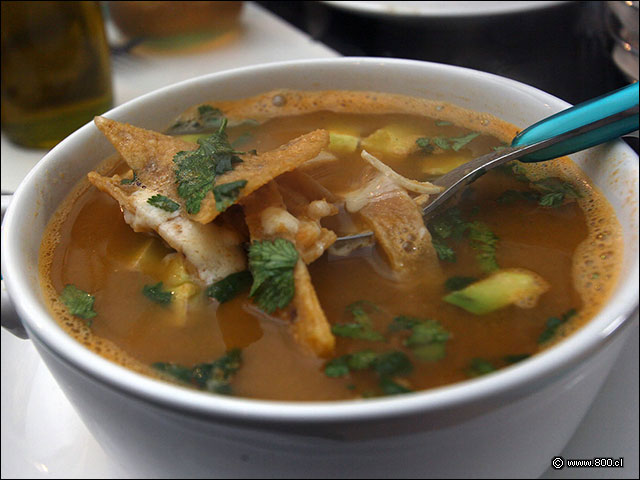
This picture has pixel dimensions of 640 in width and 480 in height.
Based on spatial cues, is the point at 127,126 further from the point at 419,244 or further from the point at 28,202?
the point at 419,244

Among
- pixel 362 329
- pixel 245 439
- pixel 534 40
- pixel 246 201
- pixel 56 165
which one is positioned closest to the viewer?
pixel 245 439

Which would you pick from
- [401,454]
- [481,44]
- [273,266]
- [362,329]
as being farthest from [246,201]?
[481,44]

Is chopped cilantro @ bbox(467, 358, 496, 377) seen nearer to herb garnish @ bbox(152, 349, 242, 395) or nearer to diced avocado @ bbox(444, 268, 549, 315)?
diced avocado @ bbox(444, 268, 549, 315)

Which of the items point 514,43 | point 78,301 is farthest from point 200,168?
point 514,43

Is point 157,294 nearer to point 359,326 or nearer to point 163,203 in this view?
point 163,203

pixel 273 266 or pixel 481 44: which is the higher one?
pixel 273 266

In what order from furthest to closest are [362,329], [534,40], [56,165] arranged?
1. [534,40]
2. [56,165]
3. [362,329]

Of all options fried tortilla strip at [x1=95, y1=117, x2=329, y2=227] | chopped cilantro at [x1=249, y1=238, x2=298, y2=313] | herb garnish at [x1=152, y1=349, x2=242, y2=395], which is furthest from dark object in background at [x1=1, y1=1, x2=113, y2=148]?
herb garnish at [x1=152, y1=349, x2=242, y2=395]

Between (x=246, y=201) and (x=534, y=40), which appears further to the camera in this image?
(x=534, y=40)
